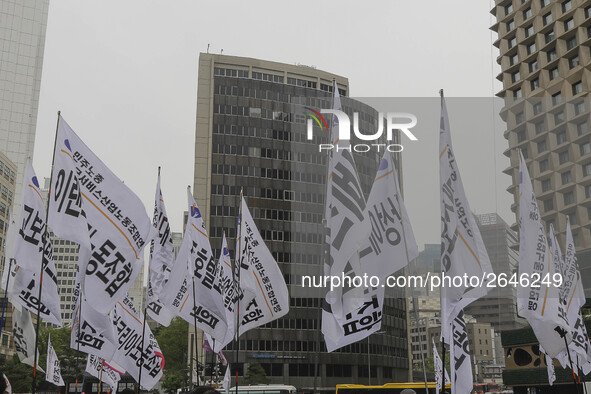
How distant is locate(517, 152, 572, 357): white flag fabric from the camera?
13930 mm

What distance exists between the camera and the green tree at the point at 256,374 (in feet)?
237

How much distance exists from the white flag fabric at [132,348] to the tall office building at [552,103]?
57.9 metres

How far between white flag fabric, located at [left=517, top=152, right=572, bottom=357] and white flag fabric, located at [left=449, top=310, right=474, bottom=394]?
97.1 inches

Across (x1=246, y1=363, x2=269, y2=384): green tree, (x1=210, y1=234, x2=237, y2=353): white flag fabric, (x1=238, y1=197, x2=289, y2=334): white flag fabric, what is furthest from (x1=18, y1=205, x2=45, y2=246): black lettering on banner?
(x1=246, y1=363, x2=269, y2=384): green tree

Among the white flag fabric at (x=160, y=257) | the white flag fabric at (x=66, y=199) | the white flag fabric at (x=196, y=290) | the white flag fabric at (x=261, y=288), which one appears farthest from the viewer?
the white flag fabric at (x=160, y=257)

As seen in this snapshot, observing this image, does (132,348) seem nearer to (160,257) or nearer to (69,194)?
(160,257)

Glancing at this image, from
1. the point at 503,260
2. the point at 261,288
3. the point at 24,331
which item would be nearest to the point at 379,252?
the point at 261,288

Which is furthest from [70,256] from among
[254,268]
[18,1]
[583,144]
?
[254,268]

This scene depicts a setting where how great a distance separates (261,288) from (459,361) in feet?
29.9

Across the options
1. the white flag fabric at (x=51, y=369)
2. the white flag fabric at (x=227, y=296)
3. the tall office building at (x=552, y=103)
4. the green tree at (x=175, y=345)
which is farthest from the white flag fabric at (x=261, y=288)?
the green tree at (x=175, y=345)

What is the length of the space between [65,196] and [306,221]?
76.0m

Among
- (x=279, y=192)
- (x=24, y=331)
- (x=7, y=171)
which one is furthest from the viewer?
(x=7, y=171)

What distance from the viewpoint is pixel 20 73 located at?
468 ft

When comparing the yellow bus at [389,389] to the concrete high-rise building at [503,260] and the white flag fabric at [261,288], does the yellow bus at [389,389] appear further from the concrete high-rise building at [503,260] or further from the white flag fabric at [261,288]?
the concrete high-rise building at [503,260]
